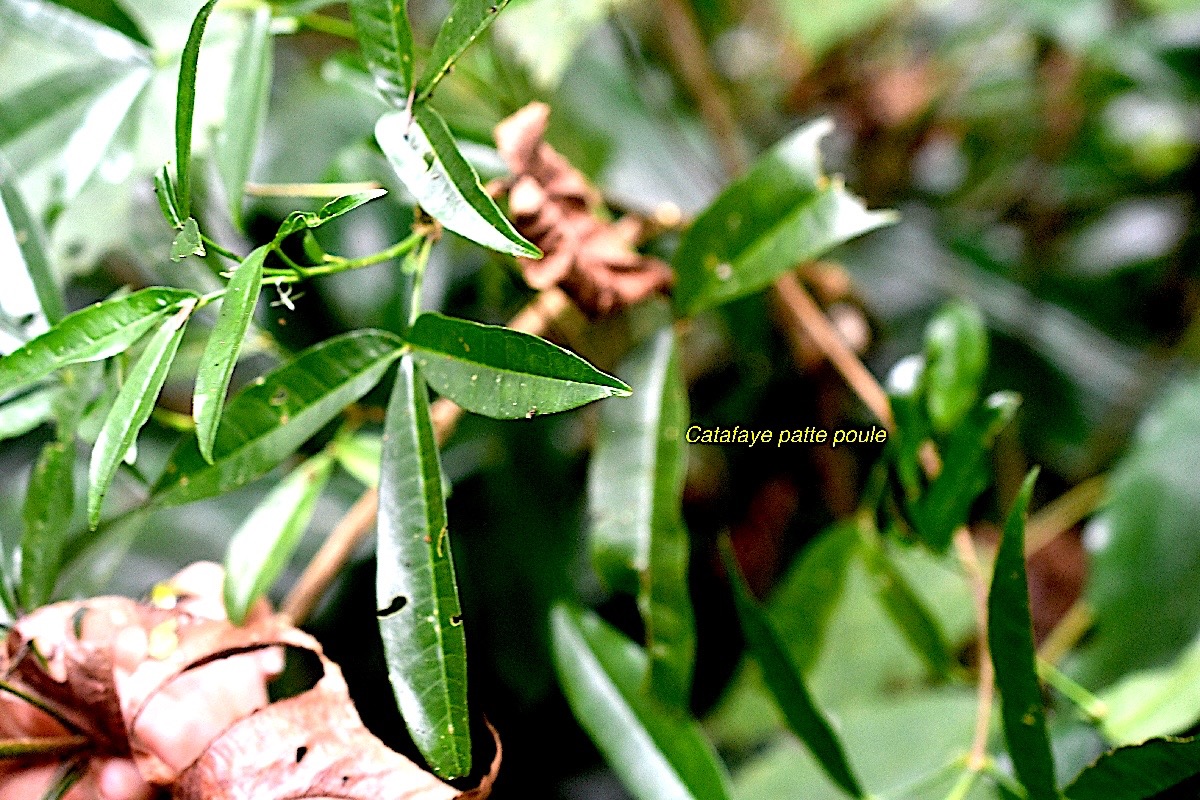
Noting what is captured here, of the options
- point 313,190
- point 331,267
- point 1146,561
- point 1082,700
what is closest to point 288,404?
point 331,267

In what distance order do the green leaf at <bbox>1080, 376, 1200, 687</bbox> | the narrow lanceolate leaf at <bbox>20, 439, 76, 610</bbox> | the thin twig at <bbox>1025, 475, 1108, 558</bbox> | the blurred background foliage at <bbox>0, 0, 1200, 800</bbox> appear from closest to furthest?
the narrow lanceolate leaf at <bbox>20, 439, 76, 610</bbox> → the blurred background foliage at <bbox>0, 0, 1200, 800</bbox> → the green leaf at <bbox>1080, 376, 1200, 687</bbox> → the thin twig at <bbox>1025, 475, 1108, 558</bbox>

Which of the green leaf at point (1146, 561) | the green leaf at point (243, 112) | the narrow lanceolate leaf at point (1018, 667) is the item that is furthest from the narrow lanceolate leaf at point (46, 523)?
the green leaf at point (1146, 561)

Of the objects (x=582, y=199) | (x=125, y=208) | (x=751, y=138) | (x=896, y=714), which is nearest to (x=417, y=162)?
(x=582, y=199)

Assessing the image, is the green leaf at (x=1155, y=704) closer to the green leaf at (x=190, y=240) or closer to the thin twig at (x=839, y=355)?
the thin twig at (x=839, y=355)

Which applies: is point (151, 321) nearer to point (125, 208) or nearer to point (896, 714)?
point (125, 208)

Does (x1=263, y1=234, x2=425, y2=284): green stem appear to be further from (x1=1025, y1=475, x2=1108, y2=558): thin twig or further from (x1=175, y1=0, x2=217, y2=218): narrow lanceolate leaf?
(x1=1025, y1=475, x2=1108, y2=558): thin twig

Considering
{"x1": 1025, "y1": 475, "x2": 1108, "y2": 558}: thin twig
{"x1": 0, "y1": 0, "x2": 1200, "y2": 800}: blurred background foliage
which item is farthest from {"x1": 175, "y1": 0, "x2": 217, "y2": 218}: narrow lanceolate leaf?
{"x1": 1025, "y1": 475, "x2": 1108, "y2": 558}: thin twig

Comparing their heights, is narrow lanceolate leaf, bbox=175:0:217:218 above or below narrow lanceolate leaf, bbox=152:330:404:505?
above
